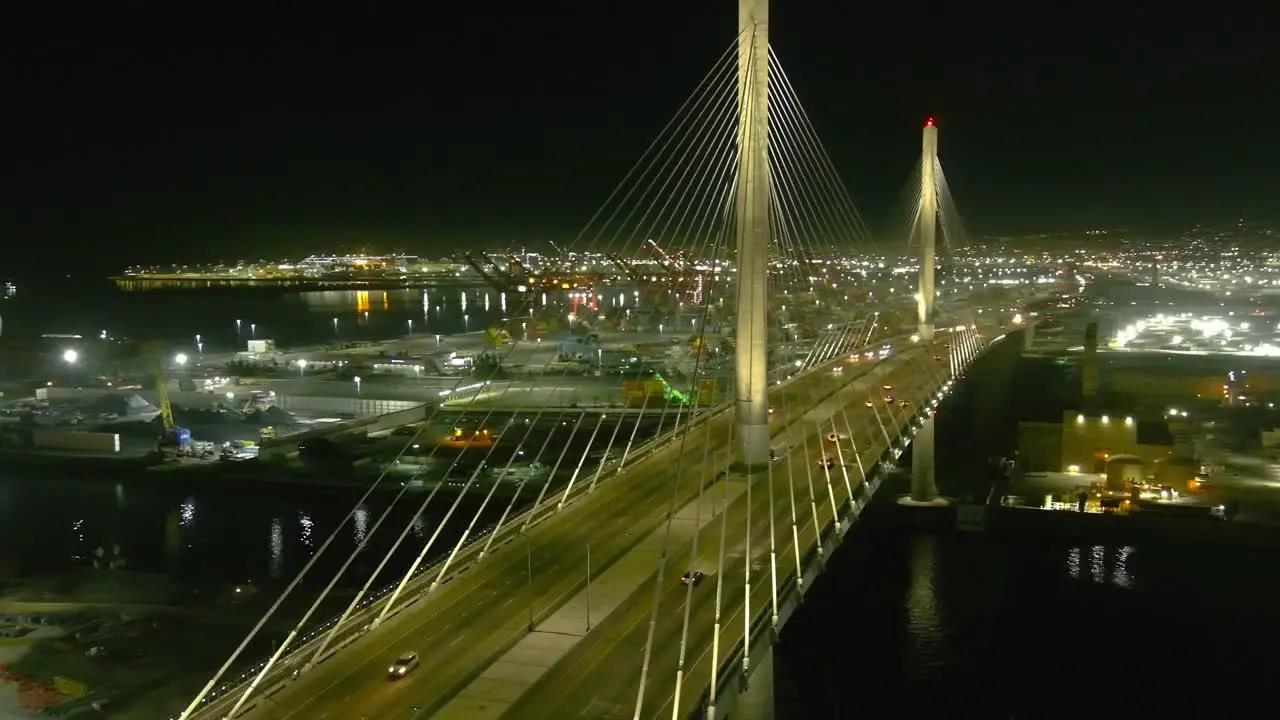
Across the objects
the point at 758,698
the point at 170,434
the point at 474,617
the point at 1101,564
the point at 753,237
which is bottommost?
the point at 1101,564

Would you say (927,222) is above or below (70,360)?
above

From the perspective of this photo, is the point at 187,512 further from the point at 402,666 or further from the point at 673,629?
the point at 673,629

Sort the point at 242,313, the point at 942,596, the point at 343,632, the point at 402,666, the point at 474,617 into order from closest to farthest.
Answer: the point at 402,666 → the point at 343,632 → the point at 474,617 → the point at 942,596 → the point at 242,313

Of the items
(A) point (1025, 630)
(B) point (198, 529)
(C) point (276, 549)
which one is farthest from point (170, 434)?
(A) point (1025, 630)

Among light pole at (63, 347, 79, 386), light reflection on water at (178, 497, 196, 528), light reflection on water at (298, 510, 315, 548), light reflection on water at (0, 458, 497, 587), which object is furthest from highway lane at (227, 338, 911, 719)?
light pole at (63, 347, 79, 386)

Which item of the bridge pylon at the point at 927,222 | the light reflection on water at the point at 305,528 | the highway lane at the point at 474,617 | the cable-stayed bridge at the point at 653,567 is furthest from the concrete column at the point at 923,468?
the light reflection on water at the point at 305,528

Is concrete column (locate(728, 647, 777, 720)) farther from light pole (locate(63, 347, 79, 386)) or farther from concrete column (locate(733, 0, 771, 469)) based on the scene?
light pole (locate(63, 347, 79, 386))

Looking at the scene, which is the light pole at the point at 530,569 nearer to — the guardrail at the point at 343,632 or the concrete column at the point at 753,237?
the guardrail at the point at 343,632
